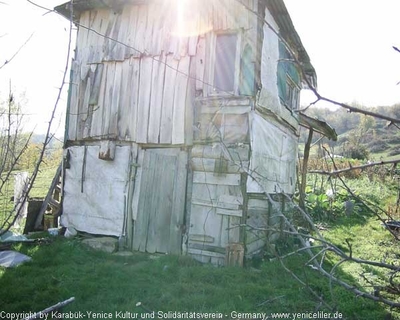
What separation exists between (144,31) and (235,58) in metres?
2.41

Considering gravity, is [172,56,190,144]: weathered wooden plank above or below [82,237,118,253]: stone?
above

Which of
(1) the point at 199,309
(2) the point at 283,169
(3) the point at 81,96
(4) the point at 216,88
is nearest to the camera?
(1) the point at 199,309

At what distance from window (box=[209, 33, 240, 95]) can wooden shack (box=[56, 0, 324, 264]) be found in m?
0.02

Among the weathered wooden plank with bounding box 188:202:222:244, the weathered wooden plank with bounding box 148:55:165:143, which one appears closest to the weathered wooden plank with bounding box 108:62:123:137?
the weathered wooden plank with bounding box 148:55:165:143

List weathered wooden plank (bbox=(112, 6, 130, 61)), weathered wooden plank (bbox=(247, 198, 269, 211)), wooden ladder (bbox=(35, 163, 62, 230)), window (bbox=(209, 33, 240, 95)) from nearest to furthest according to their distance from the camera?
weathered wooden plank (bbox=(247, 198, 269, 211))
window (bbox=(209, 33, 240, 95))
weathered wooden plank (bbox=(112, 6, 130, 61))
wooden ladder (bbox=(35, 163, 62, 230))

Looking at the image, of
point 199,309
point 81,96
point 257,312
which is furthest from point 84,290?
point 81,96

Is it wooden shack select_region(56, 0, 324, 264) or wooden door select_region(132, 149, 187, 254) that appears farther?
wooden door select_region(132, 149, 187, 254)

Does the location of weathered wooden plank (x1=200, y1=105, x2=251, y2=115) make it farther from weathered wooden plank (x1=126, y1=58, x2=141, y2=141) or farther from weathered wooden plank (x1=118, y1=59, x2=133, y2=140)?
weathered wooden plank (x1=118, y1=59, x2=133, y2=140)

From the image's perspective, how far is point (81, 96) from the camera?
336 inches

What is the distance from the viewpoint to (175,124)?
7344mm

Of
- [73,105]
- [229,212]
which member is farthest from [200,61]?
[73,105]

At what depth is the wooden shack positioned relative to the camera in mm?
6895

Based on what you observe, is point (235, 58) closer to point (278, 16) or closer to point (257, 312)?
point (278, 16)

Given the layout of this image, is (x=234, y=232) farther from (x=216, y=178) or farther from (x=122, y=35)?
(x=122, y=35)
